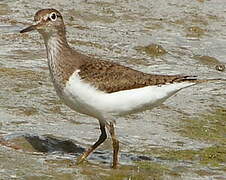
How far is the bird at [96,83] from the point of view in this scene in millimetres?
10156

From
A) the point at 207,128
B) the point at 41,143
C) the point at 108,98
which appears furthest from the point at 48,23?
the point at 207,128

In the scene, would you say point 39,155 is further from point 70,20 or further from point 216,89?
point 70,20

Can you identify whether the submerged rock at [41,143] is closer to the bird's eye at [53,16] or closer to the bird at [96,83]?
the bird at [96,83]

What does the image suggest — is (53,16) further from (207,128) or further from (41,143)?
(207,128)

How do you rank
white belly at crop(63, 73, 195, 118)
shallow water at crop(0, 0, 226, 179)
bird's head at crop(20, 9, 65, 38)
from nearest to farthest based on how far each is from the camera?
white belly at crop(63, 73, 195, 118) < bird's head at crop(20, 9, 65, 38) < shallow water at crop(0, 0, 226, 179)

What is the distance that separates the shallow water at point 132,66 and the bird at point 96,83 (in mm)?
821

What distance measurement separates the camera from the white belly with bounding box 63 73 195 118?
10.1 meters

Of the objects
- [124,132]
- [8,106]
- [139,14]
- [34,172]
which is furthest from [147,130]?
[139,14]

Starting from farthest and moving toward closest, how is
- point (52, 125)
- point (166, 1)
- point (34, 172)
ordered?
point (166, 1)
point (52, 125)
point (34, 172)

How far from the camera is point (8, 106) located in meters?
13.2

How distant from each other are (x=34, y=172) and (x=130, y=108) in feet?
4.91

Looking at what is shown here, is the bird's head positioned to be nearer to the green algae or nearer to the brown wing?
the brown wing

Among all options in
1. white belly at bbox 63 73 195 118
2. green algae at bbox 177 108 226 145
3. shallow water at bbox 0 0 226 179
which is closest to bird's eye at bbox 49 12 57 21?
white belly at bbox 63 73 195 118

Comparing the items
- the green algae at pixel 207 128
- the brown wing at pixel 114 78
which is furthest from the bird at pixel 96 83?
the green algae at pixel 207 128
